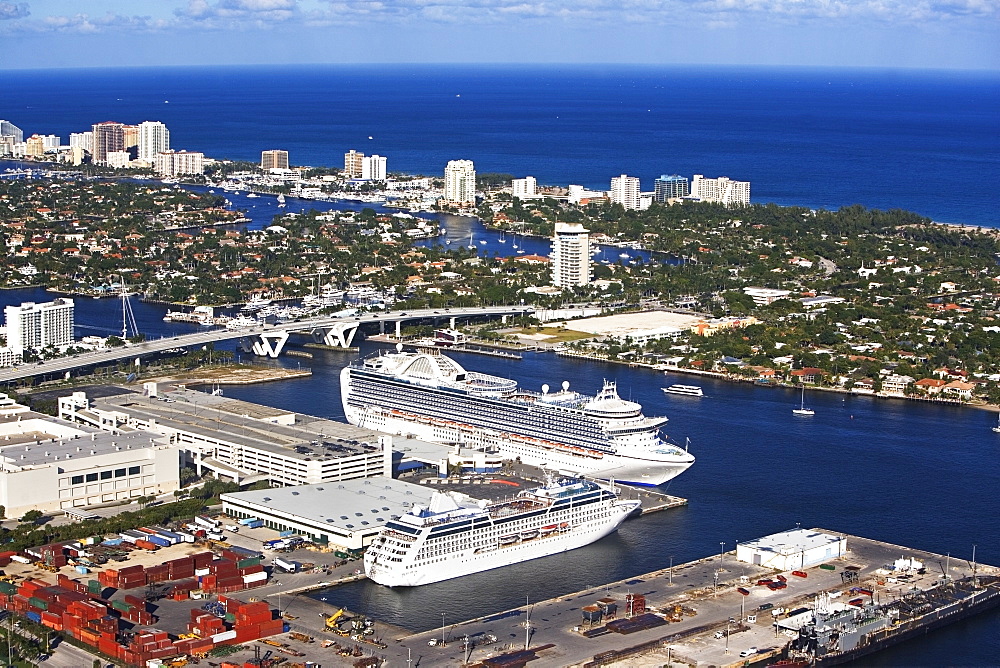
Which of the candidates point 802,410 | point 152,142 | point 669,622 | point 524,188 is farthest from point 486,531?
point 152,142

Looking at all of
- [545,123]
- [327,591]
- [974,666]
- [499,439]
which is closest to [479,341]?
[499,439]

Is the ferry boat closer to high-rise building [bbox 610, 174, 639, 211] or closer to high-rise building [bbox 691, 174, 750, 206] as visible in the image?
high-rise building [bbox 610, 174, 639, 211]

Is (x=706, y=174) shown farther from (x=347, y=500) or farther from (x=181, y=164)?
(x=347, y=500)

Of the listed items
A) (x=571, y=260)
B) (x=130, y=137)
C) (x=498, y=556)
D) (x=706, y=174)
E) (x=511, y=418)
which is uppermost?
(x=130, y=137)

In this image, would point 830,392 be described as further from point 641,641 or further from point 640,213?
point 640,213

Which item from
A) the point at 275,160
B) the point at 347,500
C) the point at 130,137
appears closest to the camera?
the point at 347,500

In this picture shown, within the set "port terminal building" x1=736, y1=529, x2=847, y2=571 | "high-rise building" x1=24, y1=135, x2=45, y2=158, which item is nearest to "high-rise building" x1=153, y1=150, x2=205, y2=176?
"high-rise building" x1=24, y1=135, x2=45, y2=158

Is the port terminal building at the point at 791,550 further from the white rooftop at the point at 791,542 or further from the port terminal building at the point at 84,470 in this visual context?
the port terminal building at the point at 84,470

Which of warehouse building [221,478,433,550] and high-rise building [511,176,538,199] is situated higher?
high-rise building [511,176,538,199]
